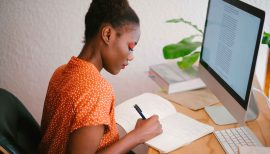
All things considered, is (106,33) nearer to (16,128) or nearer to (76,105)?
(76,105)

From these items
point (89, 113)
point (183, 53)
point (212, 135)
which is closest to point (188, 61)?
point (183, 53)

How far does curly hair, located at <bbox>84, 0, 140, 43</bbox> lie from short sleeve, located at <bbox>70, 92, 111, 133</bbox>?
0.73 ft

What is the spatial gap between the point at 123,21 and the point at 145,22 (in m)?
0.74

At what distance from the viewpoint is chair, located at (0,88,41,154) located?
0.79 m

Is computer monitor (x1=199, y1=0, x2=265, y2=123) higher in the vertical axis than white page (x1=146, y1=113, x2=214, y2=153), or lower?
higher

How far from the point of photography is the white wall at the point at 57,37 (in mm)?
1644

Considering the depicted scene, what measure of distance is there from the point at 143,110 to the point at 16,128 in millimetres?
476

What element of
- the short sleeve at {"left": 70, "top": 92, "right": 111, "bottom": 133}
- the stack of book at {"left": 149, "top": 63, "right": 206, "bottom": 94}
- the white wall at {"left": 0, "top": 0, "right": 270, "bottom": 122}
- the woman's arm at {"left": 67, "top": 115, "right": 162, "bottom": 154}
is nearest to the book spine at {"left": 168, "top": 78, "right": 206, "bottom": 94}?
the stack of book at {"left": 149, "top": 63, "right": 206, "bottom": 94}

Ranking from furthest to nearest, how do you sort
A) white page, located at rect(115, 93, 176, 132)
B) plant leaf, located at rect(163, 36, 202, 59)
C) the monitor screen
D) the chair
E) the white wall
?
the white wall, plant leaf, located at rect(163, 36, 202, 59), white page, located at rect(115, 93, 176, 132), the monitor screen, the chair

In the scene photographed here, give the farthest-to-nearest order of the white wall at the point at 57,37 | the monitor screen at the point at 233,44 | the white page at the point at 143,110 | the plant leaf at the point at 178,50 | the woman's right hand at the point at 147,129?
the white wall at the point at 57,37, the plant leaf at the point at 178,50, the white page at the point at 143,110, the woman's right hand at the point at 147,129, the monitor screen at the point at 233,44

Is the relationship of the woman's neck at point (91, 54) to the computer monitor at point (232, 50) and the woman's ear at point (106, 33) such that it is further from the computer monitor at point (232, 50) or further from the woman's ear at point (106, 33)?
the computer monitor at point (232, 50)

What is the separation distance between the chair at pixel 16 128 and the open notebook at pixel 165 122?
297 millimetres

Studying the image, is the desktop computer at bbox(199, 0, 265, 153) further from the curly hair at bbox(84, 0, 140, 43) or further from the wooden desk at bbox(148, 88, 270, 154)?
the curly hair at bbox(84, 0, 140, 43)

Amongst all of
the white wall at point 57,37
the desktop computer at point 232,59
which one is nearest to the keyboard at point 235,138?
the desktop computer at point 232,59
